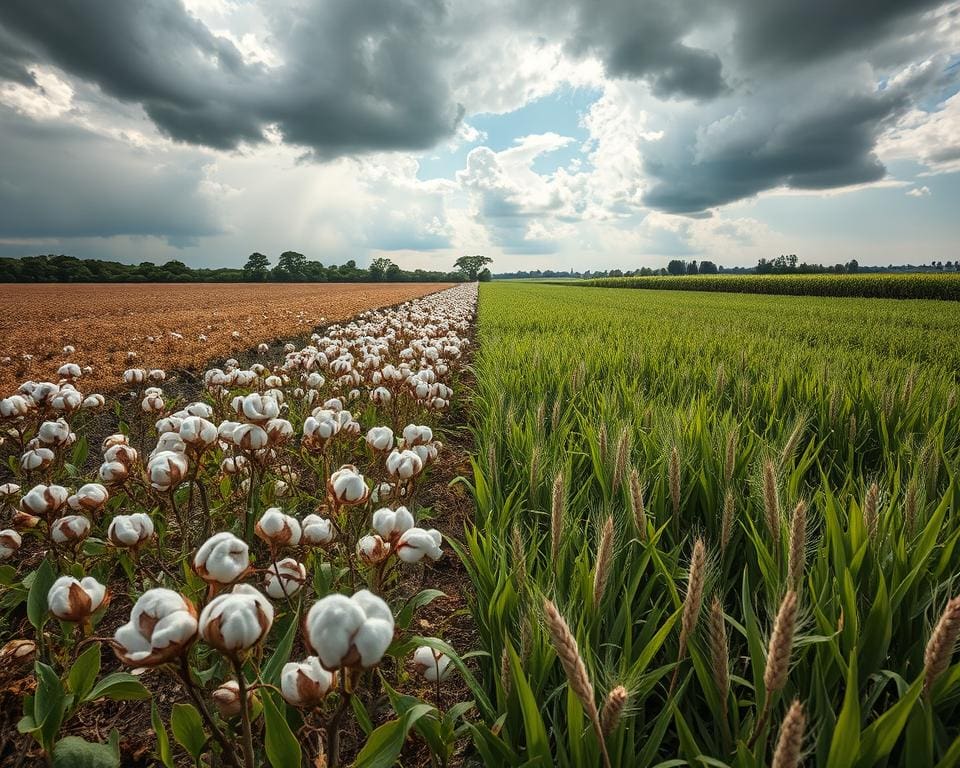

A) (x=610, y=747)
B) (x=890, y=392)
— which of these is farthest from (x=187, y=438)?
(x=890, y=392)

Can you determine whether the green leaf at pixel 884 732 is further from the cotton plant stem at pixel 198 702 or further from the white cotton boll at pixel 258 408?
the white cotton boll at pixel 258 408

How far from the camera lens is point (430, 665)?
1.41m

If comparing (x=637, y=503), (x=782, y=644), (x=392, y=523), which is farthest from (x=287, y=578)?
(x=782, y=644)

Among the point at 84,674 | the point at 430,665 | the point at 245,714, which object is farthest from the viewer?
the point at 430,665

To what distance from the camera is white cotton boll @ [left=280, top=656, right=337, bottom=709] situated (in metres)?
0.95

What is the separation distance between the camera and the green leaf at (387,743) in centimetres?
95

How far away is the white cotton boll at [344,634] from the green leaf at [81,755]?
2.85ft

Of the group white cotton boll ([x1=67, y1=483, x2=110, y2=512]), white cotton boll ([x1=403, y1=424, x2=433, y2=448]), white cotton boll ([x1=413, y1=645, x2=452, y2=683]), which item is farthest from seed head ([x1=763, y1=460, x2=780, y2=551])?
white cotton boll ([x1=67, y1=483, x2=110, y2=512])

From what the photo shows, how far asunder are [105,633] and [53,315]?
2129 cm

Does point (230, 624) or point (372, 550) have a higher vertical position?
→ point (230, 624)

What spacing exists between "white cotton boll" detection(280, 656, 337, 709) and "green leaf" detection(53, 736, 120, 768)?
0.60 meters

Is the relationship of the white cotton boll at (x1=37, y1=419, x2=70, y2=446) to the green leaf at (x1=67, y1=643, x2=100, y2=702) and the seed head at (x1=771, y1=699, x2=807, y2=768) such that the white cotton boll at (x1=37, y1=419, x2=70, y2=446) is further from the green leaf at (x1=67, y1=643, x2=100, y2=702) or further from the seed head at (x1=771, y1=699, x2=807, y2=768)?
the seed head at (x1=771, y1=699, x2=807, y2=768)

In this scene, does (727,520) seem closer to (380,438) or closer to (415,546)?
(415,546)

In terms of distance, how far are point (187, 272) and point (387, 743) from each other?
83437 mm
